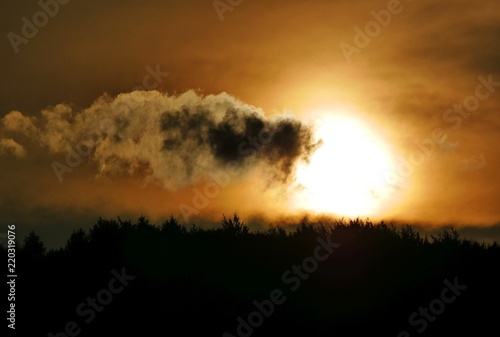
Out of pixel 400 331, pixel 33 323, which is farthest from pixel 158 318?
pixel 400 331

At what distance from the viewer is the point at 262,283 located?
2709 cm

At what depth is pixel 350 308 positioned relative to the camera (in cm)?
2566

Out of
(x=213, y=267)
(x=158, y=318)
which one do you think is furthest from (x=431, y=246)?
(x=158, y=318)

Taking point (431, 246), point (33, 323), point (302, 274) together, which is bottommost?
point (33, 323)

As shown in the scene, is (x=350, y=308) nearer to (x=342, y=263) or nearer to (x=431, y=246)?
(x=342, y=263)

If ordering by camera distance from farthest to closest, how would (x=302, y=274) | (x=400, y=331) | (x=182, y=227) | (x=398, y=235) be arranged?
1. (x=182, y=227)
2. (x=398, y=235)
3. (x=302, y=274)
4. (x=400, y=331)

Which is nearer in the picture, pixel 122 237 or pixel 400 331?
pixel 400 331

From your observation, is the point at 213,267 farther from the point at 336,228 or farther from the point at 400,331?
the point at 400,331

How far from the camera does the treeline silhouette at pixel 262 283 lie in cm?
2548

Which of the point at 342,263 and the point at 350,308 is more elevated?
the point at 342,263

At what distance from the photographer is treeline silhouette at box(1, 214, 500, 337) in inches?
1003

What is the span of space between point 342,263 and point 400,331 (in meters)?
3.55

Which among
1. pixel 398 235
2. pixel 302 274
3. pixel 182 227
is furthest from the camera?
pixel 182 227

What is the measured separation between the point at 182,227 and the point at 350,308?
901 centimetres
